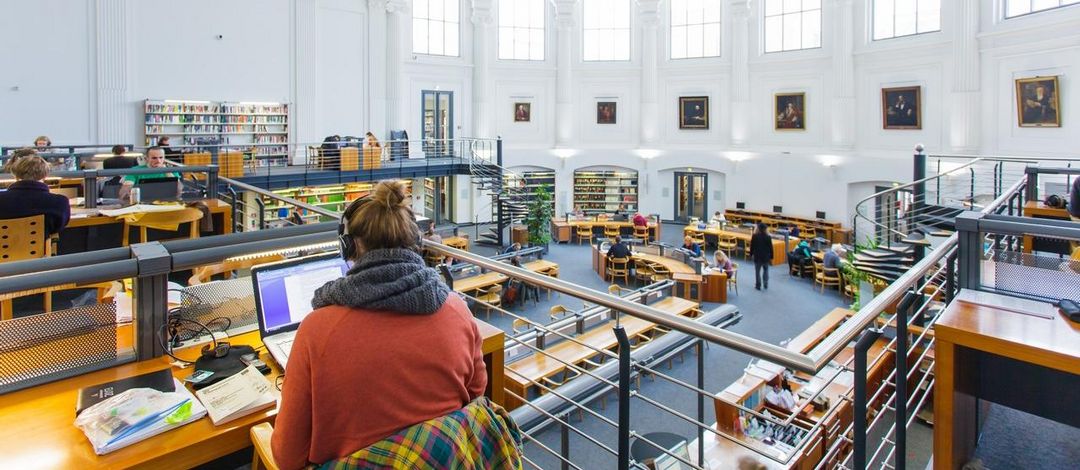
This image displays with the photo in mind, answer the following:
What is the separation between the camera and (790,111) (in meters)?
16.3

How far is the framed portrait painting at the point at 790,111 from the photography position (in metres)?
16.1

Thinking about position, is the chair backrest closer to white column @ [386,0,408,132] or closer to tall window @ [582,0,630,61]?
white column @ [386,0,408,132]

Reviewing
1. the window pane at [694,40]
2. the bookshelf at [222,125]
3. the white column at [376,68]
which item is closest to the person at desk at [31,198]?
the bookshelf at [222,125]

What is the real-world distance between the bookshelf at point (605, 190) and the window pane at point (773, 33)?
16.5 ft

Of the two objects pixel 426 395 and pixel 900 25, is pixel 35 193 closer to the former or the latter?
pixel 426 395

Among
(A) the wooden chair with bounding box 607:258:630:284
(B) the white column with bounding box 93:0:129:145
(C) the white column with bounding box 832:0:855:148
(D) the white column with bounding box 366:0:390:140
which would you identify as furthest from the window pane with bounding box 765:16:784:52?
(B) the white column with bounding box 93:0:129:145

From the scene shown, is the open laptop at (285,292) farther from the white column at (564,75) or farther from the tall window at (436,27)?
the white column at (564,75)

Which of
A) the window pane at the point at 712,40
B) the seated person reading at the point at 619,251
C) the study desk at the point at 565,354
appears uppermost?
the window pane at the point at 712,40

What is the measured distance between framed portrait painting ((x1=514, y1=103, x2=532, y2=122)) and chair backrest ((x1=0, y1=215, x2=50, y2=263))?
15769 millimetres

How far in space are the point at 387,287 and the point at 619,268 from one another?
449 inches

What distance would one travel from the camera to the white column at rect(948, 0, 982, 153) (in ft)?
40.3

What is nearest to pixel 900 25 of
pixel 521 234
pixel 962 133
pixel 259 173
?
pixel 962 133

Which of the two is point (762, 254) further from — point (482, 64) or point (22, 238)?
point (22, 238)

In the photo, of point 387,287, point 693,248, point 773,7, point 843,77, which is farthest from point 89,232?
point 773,7
